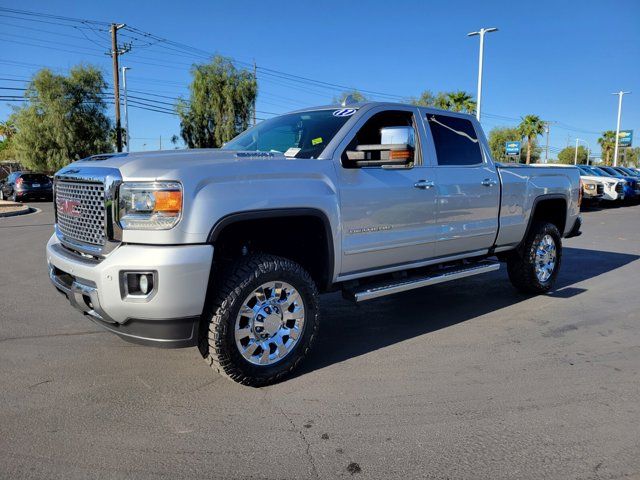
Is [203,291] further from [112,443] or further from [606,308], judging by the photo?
[606,308]

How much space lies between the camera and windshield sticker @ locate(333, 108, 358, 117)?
4.50m

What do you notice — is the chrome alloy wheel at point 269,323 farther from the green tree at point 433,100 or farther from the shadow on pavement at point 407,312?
the green tree at point 433,100

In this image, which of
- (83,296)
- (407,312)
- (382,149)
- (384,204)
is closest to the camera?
(83,296)

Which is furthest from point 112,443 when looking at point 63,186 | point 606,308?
point 606,308

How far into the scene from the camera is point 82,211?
366 cm

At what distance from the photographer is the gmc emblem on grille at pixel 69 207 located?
3740 millimetres

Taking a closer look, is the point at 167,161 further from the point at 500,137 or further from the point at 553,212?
the point at 500,137

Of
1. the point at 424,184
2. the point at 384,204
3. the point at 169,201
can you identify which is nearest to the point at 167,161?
the point at 169,201

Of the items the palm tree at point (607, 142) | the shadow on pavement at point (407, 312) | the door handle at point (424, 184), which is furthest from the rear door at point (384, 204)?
the palm tree at point (607, 142)

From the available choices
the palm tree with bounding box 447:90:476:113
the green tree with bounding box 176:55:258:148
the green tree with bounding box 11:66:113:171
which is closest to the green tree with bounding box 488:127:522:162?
the palm tree with bounding box 447:90:476:113

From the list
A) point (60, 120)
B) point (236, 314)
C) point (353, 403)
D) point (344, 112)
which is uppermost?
point (60, 120)

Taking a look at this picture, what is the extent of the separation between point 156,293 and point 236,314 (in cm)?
57

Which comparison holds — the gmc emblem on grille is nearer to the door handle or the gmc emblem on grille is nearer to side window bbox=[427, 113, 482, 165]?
the door handle

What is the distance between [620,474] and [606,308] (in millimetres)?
3684
